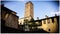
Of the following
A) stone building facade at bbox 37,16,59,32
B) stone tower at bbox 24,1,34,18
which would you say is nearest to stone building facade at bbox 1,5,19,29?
stone tower at bbox 24,1,34,18

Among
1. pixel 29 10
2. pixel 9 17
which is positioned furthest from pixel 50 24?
pixel 9 17

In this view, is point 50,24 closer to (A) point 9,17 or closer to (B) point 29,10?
(B) point 29,10

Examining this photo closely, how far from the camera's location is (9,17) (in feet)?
8.18

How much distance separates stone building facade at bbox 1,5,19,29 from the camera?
2490 mm

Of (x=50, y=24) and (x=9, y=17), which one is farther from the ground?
(x=9, y=17)

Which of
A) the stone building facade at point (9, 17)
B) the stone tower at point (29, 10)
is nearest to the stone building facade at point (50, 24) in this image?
the stone tower at point (29, 10)

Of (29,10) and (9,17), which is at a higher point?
(29,10)

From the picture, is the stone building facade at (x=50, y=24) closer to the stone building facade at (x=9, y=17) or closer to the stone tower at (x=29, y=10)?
the stone tower at (x=29, y=10)

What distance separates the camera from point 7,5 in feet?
8.27

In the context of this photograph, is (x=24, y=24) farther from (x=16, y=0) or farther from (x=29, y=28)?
(x=16, y=0)

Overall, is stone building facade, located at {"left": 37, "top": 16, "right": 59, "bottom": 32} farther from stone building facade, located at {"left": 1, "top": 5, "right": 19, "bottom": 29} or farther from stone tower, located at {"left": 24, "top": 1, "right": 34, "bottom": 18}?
stone building facade, located at {"left": 1, "top": 5, "right": 19, "bottom": 29}

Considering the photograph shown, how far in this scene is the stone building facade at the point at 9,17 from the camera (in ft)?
8.17

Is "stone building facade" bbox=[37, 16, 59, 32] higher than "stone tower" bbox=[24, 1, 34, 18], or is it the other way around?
"stone tower" bbox=[24, 1, 34, 18]

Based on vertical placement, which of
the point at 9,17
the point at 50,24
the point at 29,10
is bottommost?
the point at 50,24
